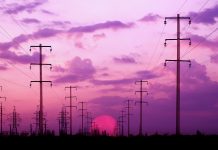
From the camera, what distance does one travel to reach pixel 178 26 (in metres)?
48.3

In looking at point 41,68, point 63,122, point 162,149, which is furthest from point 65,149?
point 63,122

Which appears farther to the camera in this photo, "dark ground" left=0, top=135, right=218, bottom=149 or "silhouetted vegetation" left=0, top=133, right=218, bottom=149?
"silhouetted vegetation" left=0, top=133, right=218, bottom=149

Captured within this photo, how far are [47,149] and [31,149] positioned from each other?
0.80 metres

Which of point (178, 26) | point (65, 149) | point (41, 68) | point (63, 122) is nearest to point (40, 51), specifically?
point (41, 68)

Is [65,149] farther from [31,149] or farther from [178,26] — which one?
[178,26]

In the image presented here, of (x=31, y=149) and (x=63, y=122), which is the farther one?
(x=63, y=122)

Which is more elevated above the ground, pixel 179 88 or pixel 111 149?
pixel 179 88

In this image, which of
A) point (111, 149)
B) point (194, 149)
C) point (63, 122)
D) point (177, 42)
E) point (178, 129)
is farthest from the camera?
point (63, 122)

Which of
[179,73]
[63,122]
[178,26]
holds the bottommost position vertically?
[63,122]

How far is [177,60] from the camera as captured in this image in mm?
46125

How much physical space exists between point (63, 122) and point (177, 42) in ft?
258

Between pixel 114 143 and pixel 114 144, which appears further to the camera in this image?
pixel 114 143

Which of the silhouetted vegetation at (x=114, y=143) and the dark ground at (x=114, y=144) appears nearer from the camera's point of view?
the dark ground at (x=114, y=144)

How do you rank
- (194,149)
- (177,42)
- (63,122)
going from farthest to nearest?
(63,122) → (177,42) → (194,149)
